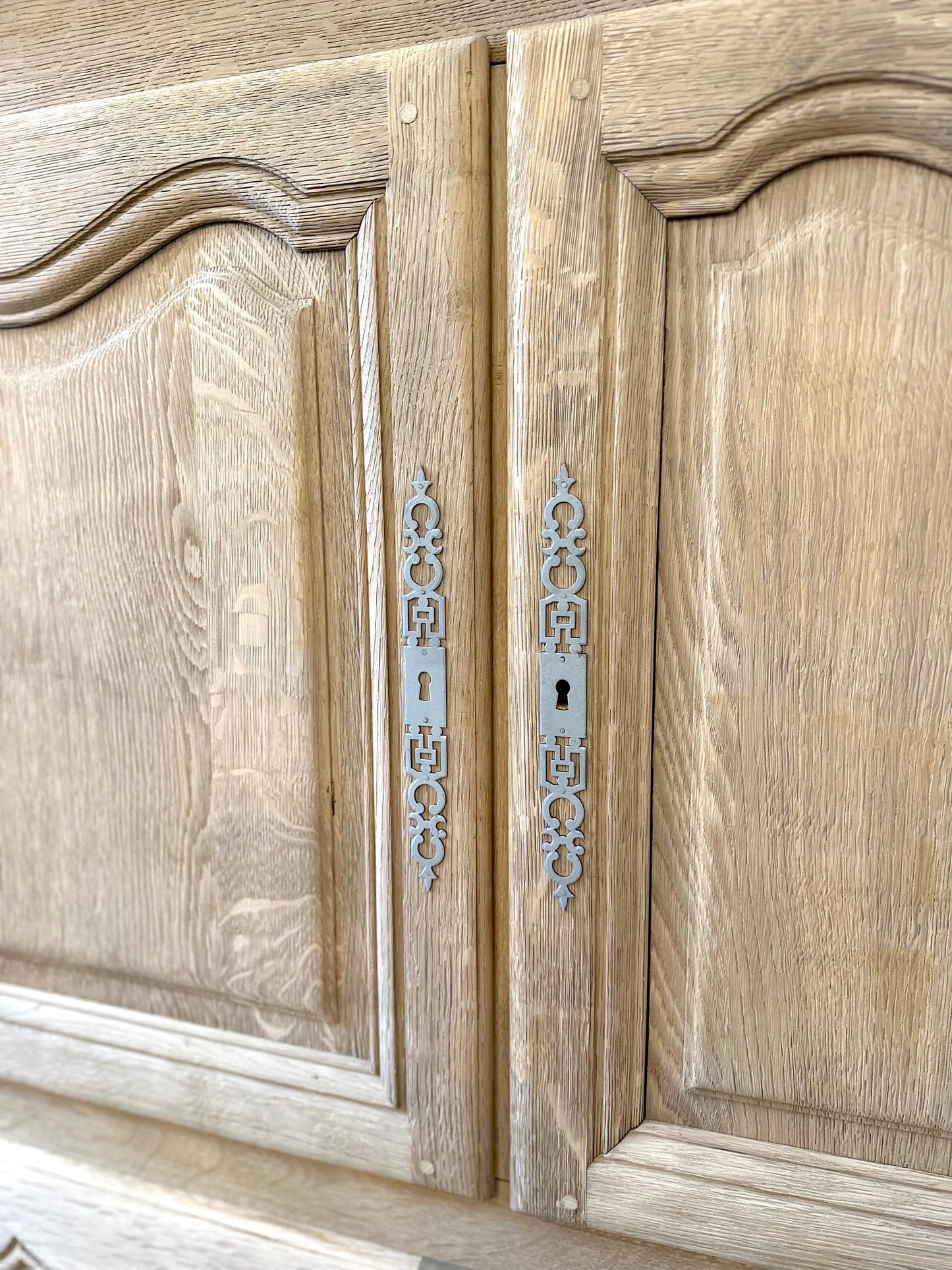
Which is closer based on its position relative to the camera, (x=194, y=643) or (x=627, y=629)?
(x=627, y=629)

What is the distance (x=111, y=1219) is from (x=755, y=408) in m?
0.67

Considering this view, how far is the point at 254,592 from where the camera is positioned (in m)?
0.60

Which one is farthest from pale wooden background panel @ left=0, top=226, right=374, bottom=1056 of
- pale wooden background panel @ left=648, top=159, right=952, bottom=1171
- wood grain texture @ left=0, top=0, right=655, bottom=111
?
pale wooden background panel @ left=648, top=159, right=952, bottom=1171

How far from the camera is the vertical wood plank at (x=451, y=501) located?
0.51 m

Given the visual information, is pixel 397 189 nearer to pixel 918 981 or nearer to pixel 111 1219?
pixel 918 981

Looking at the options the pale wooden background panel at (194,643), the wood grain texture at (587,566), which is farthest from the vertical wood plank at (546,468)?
the pale wooden background panel at (194,643)

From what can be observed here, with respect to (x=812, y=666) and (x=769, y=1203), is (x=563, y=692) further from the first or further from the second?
(x=769, y=1203)

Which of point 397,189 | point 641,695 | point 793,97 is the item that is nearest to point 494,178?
point 397,189

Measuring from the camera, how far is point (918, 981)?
50cm

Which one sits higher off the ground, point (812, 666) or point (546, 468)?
point (546, 468)

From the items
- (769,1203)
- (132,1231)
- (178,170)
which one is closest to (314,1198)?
(132,1231)

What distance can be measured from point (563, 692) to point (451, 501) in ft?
0.44

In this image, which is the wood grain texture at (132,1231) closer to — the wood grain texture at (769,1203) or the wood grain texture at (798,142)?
the wood grain texture at (769,1203)

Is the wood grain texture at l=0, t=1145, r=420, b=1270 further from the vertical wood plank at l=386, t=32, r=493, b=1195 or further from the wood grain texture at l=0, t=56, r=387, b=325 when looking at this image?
the wood grain texture at l=0, t=56, r=387, b=325
